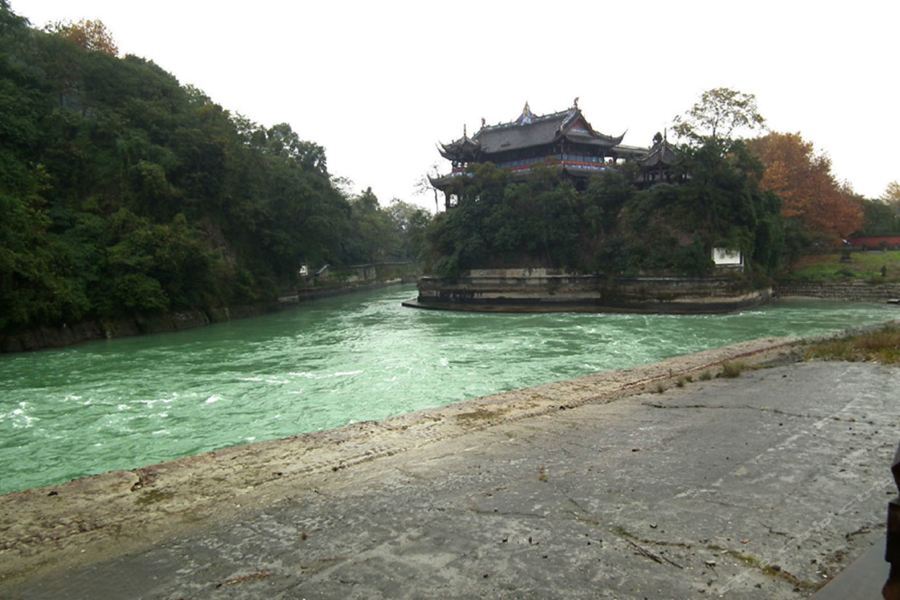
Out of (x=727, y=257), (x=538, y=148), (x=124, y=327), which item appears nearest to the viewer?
(x=124, y=327)

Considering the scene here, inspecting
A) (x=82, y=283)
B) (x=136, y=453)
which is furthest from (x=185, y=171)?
(x=136, y=453)

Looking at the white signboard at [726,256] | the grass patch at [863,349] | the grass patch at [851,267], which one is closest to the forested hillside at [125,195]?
the grass patch at [863,349]

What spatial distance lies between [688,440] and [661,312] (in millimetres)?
25423

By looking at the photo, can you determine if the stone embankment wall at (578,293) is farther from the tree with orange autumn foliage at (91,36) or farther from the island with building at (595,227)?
the tree with orange autumn foliage at (91,36)

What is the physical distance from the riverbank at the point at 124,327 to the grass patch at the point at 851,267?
35.3 metres

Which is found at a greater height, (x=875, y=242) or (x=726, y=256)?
(x=875, y=242)

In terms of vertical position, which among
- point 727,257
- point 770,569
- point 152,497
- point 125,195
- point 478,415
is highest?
point 125,195

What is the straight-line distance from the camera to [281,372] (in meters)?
→ 14.7

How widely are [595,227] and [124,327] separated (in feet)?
88.8

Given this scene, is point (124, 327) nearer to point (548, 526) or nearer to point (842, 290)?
point (548, 526)

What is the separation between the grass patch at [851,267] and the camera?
32.4 meters

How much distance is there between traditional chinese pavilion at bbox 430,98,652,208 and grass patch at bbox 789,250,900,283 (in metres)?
13.3

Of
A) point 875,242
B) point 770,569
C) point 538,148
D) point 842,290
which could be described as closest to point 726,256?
point 842,290

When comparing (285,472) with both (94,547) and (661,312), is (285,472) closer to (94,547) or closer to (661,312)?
(94,547)
